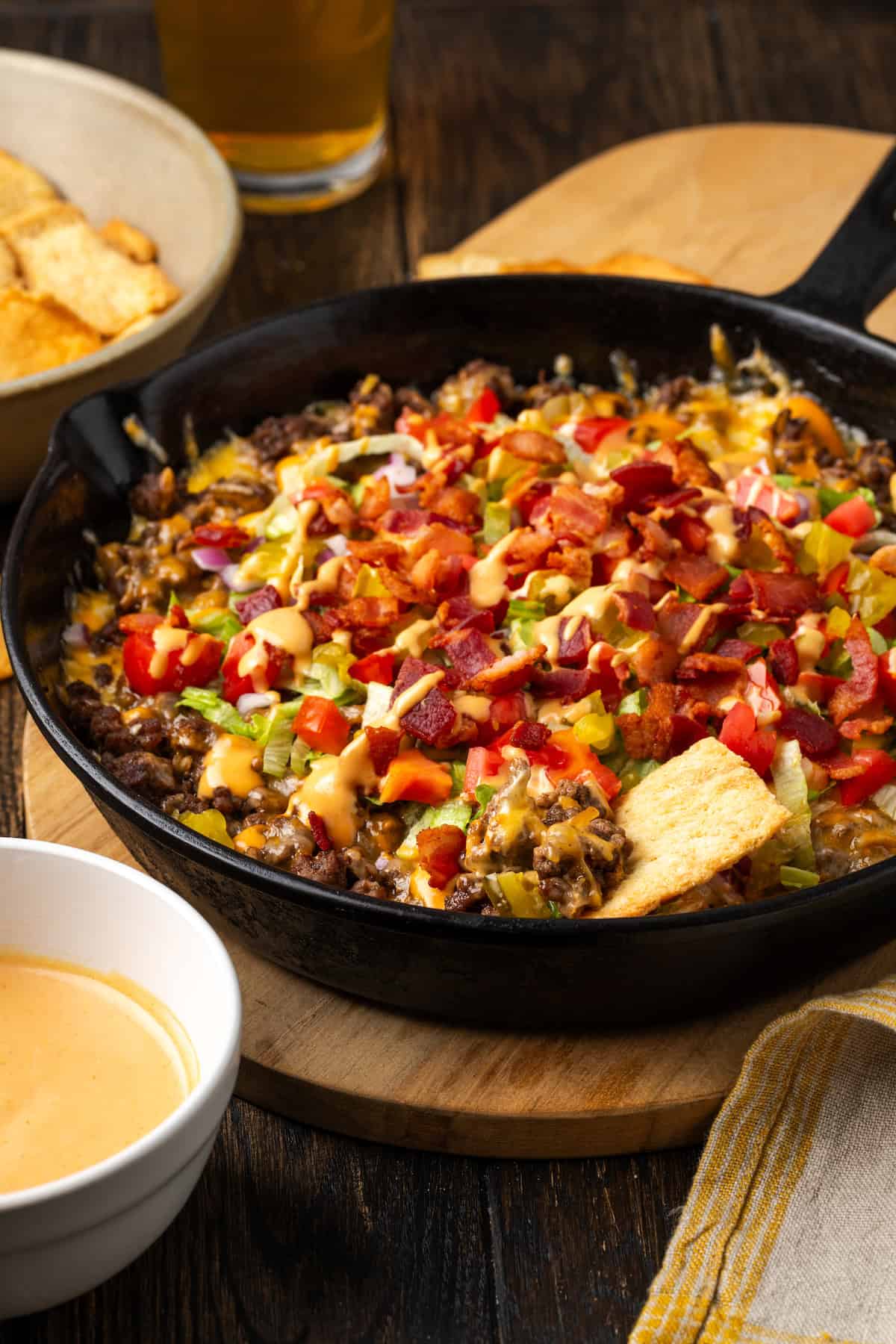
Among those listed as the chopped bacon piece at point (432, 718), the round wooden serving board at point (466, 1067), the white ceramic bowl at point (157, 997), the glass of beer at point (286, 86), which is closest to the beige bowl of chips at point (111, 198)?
the glass of beer at point (286, 86)

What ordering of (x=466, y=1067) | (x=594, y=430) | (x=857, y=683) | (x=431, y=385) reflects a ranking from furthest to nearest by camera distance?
(x=431, y=385), (x=594, y=430), (x=857, y=683), (x=466, y=1067)

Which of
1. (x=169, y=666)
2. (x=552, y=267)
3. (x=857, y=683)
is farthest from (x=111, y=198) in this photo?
(x=857, y=683)

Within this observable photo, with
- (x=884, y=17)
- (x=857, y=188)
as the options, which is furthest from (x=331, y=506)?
(x=884, y=17)

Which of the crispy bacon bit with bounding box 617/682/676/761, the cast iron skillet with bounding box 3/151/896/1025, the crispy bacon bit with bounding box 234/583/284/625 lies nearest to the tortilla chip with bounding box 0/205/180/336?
the cast iron skillet with bounding box 3/151/896/1025

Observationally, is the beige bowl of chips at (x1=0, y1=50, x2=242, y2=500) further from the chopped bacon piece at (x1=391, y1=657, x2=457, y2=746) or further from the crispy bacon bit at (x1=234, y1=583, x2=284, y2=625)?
the chopped bacon piece at (x1=391, y1=657, x2=457, y2=746)

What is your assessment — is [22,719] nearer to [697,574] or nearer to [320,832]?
[320,832]

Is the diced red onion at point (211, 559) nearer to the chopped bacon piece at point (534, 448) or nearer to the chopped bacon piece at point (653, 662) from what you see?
the chopped bacon piece at point (534, 448)

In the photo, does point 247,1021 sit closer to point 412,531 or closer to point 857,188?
point 412,531
